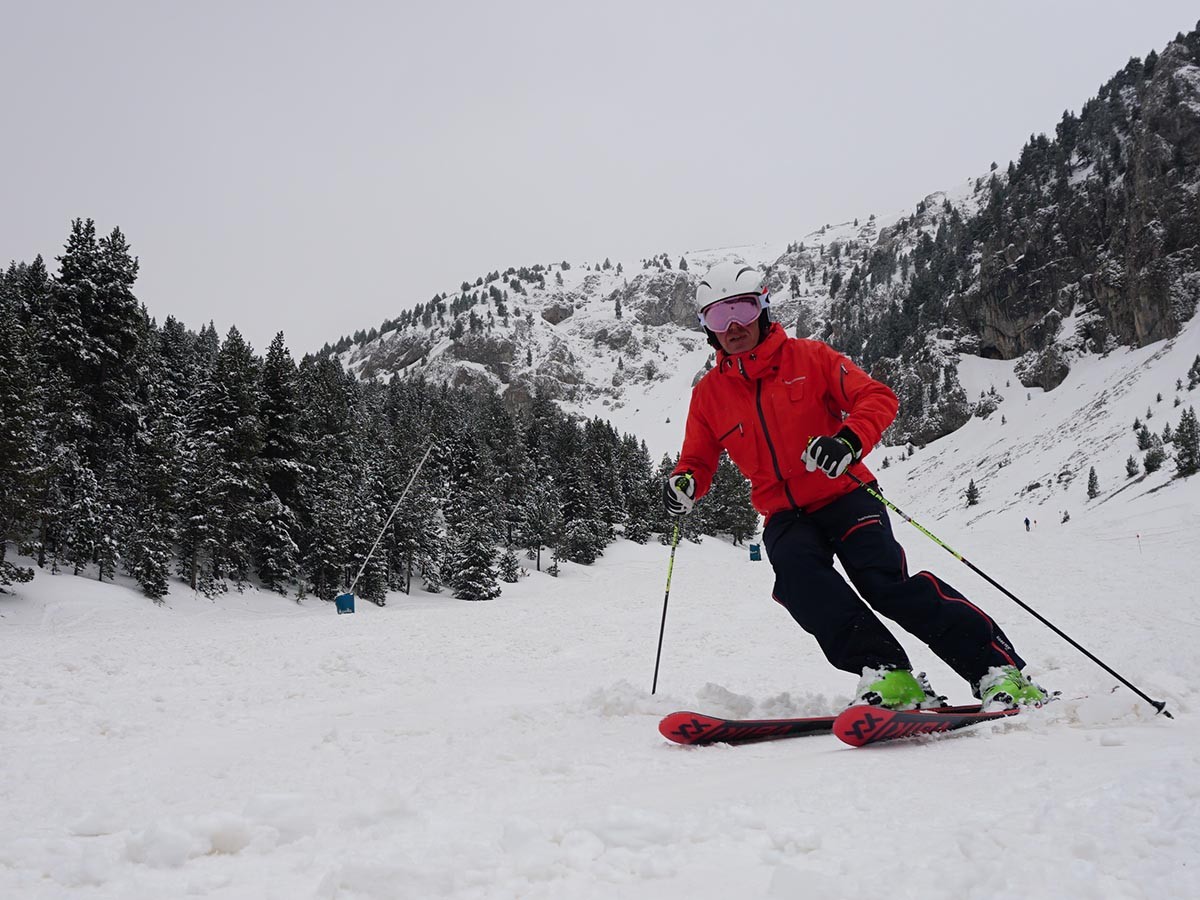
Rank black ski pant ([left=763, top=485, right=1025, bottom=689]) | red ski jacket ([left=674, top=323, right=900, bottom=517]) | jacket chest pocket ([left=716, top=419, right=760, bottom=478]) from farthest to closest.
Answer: jacket chest pocket ([left=716, top=419, right=760, bottom=478]), red ski jacket ([left=674, top=323, right=900, bottom=517]), black ski pant ([left=763, top=485, right=1025, bottom=689])

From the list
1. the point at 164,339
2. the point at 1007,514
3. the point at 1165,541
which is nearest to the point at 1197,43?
the point at 1007,514

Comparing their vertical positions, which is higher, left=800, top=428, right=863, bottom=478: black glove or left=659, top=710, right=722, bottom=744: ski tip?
left=800, top=428, right=863, bottom=478: black glove

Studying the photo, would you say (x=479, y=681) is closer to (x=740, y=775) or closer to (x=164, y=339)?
(x=740, y=775)

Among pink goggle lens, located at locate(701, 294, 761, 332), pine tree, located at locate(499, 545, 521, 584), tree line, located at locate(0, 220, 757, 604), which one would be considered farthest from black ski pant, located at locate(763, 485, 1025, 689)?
pine tree, located at locate(499, 545, 521, 584)

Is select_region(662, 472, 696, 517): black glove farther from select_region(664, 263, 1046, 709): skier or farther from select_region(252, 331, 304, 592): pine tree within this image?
select_region(252, 331, 304, 592): pine tree

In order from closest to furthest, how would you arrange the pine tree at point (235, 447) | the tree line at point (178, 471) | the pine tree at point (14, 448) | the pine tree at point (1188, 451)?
the pine tree at point (14, 448)
the tree line at point (178, 471)
the pine tree at point (235, 447)
the pine tree at point (1188, 451)

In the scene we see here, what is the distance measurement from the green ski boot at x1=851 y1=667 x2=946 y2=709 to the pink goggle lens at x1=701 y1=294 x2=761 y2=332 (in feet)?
7.39

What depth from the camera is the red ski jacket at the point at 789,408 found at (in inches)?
171

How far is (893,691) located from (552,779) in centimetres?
190

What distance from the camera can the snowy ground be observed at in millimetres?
1681

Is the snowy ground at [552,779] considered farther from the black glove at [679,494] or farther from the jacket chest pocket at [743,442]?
the jacket chest pocket at [743,442]

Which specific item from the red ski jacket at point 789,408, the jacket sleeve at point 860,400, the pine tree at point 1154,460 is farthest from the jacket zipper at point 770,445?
the pine tree at point 1154,460

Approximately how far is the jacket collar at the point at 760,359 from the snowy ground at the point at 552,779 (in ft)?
7.12

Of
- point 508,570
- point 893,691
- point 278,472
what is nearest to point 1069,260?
point 508,570
